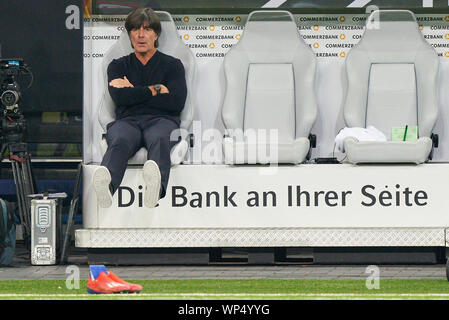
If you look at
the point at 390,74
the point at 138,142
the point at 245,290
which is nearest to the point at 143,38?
the point at 138,142

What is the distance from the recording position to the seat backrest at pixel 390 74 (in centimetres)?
824

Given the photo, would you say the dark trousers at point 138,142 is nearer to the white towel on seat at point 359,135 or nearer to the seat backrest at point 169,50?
the seat backrest at point 169,50

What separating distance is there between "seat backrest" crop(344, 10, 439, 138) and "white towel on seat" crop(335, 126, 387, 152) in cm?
25

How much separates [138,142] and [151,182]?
0.51 metres

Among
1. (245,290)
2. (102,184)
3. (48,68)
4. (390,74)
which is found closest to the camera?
(245,290)

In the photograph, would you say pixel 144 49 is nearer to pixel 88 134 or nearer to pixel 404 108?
pixel 88 134

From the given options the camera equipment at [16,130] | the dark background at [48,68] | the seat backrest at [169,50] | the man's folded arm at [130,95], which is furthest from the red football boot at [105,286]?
the dark background at [48,68]

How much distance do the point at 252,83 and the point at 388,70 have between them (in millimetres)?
1047

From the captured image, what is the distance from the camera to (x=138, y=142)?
25.1 feet

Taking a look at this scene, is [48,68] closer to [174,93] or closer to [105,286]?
[174,93]

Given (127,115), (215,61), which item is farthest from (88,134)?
(215,61)

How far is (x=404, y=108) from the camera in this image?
8.37 metres

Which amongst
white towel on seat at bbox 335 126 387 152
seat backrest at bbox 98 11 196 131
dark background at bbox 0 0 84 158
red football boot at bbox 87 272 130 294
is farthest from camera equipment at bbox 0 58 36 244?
red football boot at bbox 87 272 130 294
